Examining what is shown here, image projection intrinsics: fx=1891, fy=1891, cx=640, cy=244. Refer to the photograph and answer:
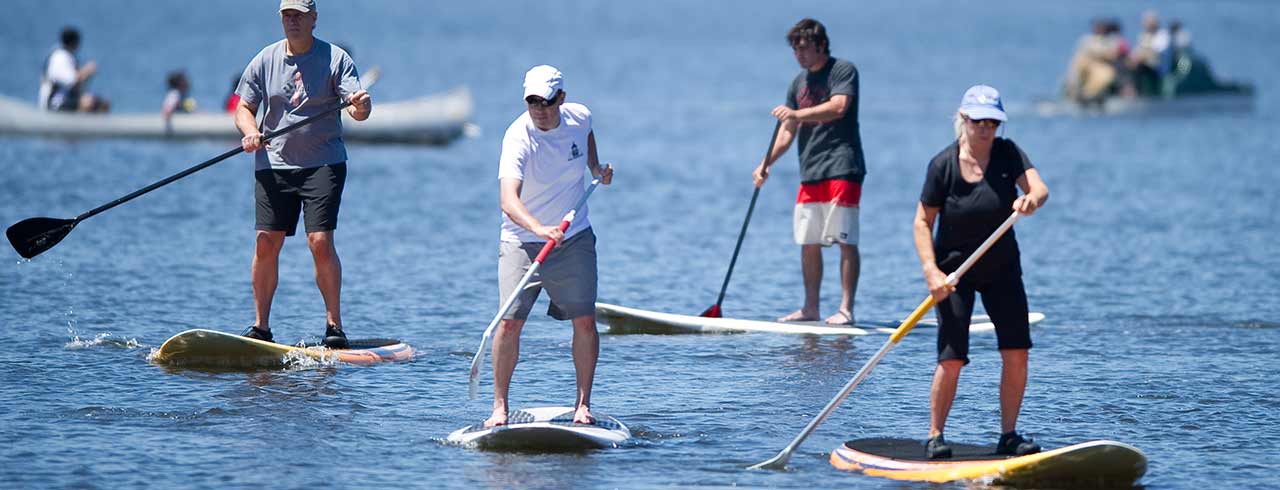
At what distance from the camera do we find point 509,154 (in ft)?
27.6

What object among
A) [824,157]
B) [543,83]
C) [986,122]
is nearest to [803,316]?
[824,157]

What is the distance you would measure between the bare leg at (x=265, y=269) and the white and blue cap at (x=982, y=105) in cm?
430

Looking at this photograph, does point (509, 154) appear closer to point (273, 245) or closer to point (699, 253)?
point (273, 245)

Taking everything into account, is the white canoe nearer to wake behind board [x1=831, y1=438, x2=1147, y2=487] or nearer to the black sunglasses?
wake behind board [x1=831, y1=438, x2=1147, y2=487]

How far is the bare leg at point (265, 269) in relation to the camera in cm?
1052

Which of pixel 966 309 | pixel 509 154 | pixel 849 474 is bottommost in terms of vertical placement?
pixel 849 474

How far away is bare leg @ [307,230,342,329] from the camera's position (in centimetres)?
1044

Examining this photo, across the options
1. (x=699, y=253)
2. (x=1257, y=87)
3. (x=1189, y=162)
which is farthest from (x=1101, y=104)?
(x=699, y=253)

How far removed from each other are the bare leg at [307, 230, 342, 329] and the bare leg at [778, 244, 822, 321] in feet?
10.1

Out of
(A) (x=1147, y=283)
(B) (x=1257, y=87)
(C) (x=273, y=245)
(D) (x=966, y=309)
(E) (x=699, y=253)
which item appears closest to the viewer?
(D) (x=966, y=309)

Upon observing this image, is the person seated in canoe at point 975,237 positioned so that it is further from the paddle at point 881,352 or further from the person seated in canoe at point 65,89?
the person seated in canoe at point 65,89

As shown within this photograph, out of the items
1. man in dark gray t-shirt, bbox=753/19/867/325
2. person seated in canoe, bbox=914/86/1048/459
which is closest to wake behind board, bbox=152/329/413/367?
man in dark gray t-shirt, bbox=753/19/867/325

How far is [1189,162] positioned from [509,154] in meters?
19.0

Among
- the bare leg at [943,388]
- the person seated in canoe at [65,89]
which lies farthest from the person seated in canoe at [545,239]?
the person seated in canoe at [65,89]
